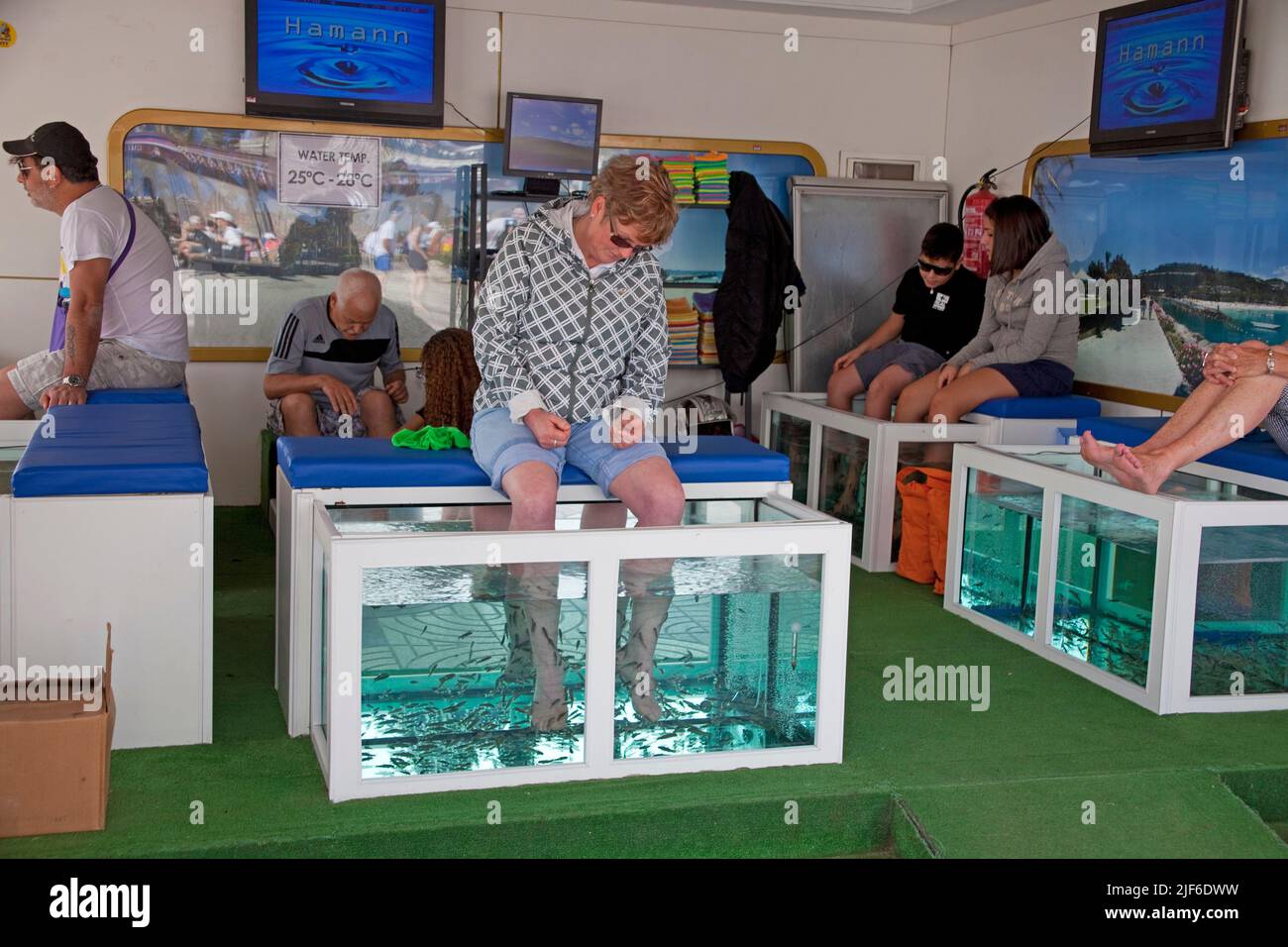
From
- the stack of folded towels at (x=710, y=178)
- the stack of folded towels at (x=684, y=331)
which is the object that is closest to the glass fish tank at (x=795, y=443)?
the stack of folded towels at (x=684, y=331)

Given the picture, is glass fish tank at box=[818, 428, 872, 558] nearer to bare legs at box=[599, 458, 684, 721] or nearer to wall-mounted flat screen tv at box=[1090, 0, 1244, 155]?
wall-mounted flat screen tv at box=[1090, 0, 1244, 155]

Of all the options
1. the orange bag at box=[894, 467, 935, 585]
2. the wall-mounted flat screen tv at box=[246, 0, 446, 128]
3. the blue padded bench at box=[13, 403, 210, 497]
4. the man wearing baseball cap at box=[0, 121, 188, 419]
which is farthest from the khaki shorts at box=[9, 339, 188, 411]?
the orange bag at box=[894, 467, 935, 585]

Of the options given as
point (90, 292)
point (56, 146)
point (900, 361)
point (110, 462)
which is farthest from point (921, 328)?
point (110, 462)

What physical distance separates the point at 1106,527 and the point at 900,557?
1.39 m

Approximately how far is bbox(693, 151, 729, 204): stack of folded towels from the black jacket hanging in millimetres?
168

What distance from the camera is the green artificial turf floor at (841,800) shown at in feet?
8.87

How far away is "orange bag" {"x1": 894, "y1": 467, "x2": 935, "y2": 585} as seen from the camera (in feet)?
16.6

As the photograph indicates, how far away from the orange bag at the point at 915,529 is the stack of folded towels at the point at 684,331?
6.16 feet

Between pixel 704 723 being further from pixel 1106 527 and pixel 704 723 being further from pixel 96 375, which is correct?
pixel 96 375

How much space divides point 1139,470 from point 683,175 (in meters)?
Answer: 3.54

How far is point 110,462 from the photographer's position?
3002mm

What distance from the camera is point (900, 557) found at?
5223mm
